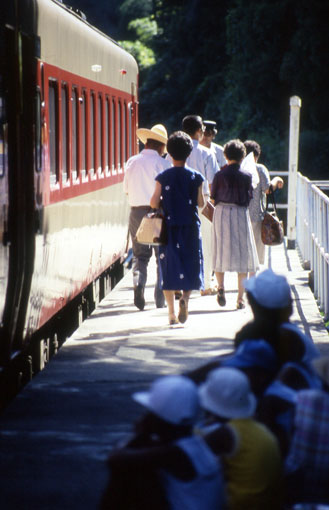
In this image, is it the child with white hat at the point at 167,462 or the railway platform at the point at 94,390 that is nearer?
the child with white hat at the point at 167,462

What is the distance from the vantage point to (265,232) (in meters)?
12.6

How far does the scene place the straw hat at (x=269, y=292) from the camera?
5.31 m

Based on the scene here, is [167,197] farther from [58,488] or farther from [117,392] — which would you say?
[58,488]

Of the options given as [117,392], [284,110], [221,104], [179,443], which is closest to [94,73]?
[117,392]

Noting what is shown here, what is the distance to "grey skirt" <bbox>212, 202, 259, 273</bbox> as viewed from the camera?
37.4 ft

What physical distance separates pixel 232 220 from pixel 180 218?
1.39 meters

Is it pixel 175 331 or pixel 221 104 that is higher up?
pixel 221 104

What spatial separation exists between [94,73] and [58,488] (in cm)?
753

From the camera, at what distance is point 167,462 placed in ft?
13.8

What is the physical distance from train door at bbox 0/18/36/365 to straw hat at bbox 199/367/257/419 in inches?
132


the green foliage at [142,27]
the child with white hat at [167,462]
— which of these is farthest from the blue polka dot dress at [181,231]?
the green foliage at [142,27]

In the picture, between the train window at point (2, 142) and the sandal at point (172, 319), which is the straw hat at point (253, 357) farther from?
the sandal at point (172, 319)

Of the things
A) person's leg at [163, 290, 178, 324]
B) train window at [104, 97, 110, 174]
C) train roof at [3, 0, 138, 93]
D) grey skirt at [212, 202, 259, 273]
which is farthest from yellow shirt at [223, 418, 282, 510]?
train window at [104, 97, 110, 174]

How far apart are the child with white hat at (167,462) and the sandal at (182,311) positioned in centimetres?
610
